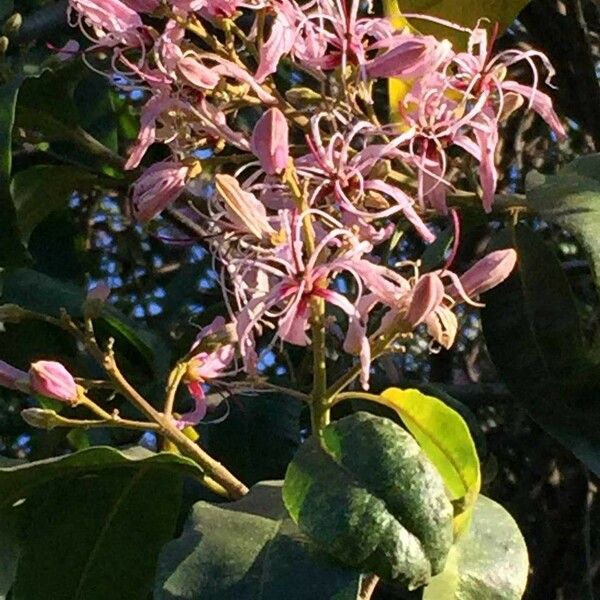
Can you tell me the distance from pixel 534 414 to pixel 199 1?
0.35m

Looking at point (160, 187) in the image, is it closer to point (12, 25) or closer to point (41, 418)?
point (41, 418)

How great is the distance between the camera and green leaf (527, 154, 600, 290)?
2.73 ft

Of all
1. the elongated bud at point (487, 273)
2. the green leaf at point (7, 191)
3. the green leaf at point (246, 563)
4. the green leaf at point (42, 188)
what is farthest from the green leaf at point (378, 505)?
the green leaf at point (42, 188)

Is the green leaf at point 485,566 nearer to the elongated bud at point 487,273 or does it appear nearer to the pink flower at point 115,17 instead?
the elongated bud at point 487,273

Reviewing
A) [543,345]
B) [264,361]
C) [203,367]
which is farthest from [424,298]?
[264,361]

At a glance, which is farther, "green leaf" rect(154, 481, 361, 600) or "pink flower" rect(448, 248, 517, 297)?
"pink flower" rect(448, 248, 517, 297)

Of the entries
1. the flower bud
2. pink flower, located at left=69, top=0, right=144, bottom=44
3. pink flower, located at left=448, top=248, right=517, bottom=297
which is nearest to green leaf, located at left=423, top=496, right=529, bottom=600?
pink flower, located at left=448, top=248, right=517, bottom=297

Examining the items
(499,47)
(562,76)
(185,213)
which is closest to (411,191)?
(185,213)

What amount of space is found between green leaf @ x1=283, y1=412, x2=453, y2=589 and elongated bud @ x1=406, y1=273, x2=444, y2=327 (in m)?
0.06

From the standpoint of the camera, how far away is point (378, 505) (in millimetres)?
665

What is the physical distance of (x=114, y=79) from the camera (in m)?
0.92

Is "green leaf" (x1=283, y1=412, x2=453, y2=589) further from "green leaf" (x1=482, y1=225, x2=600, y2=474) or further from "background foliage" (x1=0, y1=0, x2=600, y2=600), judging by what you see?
"green leaf" (x1=482, y1=225, x2=600, y2=474)

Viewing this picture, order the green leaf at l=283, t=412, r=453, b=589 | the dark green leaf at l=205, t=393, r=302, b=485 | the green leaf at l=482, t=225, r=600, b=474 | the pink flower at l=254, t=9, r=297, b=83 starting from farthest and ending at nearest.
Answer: the dark green leaf at l=205, t=393, r=302, b=485
the green leaf at l=482, t=225, r=600, b=474
the pink flower at l=254, t=9, r=297, b=83
the green leaf at l=283, t=412, r=453, b=589

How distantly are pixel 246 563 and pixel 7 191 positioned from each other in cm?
41
